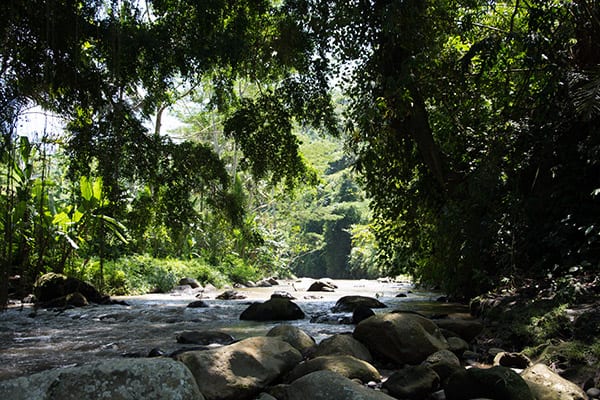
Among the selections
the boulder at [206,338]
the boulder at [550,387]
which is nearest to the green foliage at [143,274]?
the boulder at [206,338]

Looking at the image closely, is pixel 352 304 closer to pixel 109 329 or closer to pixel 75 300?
pixel 109 329

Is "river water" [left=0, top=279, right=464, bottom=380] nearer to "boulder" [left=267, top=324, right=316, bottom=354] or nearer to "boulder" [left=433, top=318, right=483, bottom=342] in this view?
"boulder" [left=267, top=324, right=316, bottom=354]

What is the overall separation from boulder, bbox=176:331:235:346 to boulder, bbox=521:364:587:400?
3.12 m

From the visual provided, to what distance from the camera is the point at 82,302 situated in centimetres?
875

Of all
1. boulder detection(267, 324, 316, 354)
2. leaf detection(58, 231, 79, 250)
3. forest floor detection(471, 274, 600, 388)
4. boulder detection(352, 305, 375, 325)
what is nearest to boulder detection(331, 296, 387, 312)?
boulder detection(352, 305, 375, 325)

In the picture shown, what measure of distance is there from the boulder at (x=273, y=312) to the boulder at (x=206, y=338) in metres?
2.01

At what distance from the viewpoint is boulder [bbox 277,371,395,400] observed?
2.69m

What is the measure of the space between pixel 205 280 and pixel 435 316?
10.2m

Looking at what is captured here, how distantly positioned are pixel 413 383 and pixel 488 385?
543 millimetres

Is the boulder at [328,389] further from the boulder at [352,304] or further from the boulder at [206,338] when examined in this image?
the boulder at [352,304]

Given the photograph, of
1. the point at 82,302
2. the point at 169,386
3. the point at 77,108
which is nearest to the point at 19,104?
the point at 77,108

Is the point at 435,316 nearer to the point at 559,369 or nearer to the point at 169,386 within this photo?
the point at 559,369

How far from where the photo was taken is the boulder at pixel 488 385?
9.21 ft

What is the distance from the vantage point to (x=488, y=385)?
2924 mm
